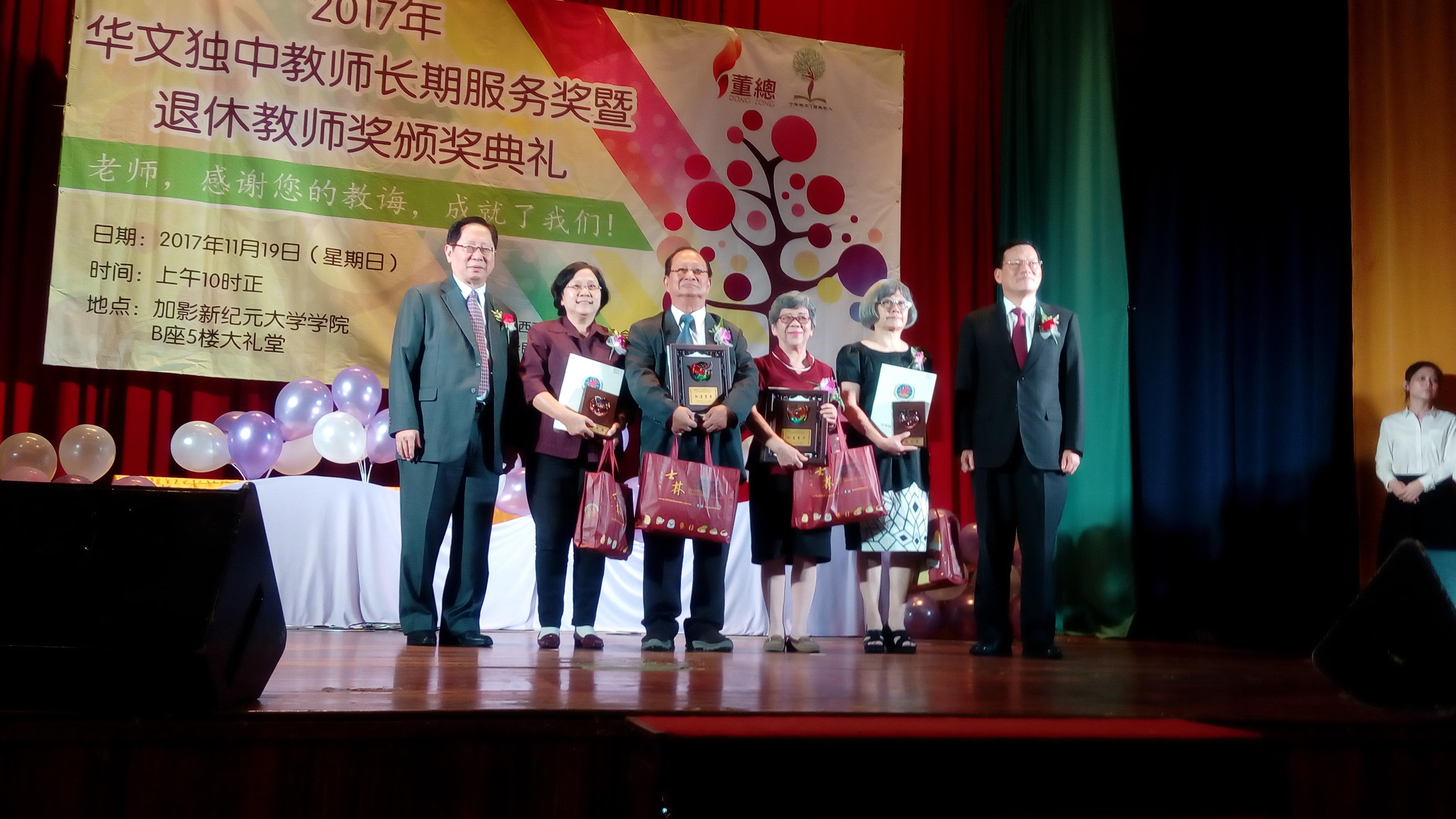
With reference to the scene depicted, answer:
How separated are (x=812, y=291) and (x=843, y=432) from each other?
187cm

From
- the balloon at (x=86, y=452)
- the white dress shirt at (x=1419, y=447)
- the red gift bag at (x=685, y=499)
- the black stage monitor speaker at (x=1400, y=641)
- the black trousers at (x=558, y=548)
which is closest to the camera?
the black stage monitor speaker at (x=1400, y=641)

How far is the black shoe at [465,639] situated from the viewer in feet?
11.7

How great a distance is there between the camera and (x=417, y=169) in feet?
16.6

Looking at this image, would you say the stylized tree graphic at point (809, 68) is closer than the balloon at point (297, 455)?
No

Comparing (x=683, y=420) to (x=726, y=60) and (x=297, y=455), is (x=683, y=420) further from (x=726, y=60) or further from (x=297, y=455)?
(x=726, y=60)

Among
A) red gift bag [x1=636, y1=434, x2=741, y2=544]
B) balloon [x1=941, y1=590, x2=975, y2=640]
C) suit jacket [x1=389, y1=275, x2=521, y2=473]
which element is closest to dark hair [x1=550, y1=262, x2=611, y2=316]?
suit jacket [x1=389, y1=275, x2=521, y2=473]

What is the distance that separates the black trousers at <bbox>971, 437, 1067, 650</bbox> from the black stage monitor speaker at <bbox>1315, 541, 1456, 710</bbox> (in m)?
1.53

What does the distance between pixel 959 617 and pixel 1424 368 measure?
6.93 feet

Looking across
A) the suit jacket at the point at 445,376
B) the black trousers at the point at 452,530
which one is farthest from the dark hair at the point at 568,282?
the black trousers at the point at 452,530

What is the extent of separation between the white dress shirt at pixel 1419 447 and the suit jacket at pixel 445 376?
11.1 ft

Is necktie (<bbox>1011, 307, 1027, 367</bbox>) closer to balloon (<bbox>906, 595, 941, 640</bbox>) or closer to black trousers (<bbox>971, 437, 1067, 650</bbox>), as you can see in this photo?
black trousers (<bbox>971, 437, 1067, 650</bbox>)

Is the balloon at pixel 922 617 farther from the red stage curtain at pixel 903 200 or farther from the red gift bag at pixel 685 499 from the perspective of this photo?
the red gift bag at pixel 685 499

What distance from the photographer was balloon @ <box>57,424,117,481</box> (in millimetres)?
4504

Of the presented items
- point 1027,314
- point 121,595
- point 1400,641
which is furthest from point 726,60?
point 121,595
